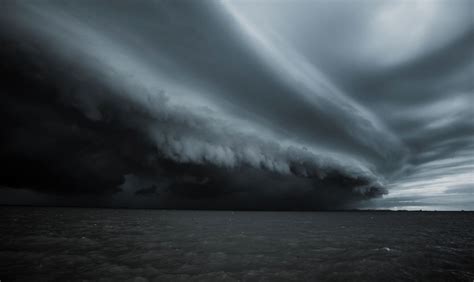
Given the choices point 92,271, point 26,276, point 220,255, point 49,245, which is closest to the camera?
point 26,276

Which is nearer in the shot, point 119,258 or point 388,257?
point 119,258

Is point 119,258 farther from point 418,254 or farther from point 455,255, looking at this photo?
point 455,255

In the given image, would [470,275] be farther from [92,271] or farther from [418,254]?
[92,271]

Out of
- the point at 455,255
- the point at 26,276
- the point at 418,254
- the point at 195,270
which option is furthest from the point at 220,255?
the point at 455,255

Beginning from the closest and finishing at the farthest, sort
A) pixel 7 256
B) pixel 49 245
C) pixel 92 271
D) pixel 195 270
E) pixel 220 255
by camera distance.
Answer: pixel 92 271, pixel 195 270, pixel 7 256, pixel 220 255, pixel 49 245

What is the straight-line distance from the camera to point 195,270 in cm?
2400

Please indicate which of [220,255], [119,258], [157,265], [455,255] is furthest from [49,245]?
[455,255]

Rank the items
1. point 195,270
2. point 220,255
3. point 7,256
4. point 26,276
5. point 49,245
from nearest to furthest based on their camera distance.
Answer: point 26,276, point 195,270, point 7,256, point 220,255, point 49,245

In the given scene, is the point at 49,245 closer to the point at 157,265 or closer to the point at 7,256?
the point at 7,256

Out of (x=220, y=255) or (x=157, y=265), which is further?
(x=220, y=255)

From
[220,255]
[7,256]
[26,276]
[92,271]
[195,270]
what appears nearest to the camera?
[26,276]

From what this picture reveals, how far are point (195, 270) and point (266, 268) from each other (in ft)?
23.5

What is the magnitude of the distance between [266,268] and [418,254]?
25.3 meters

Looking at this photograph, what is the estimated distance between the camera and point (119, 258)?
28109 millimetres
